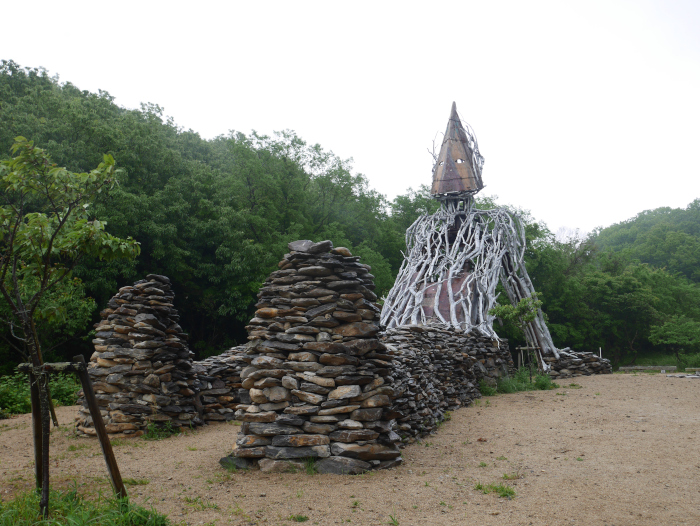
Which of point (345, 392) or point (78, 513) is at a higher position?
point (345, 392)

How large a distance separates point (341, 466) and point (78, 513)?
245 centimetres

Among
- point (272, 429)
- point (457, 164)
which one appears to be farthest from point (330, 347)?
point (457, 164)

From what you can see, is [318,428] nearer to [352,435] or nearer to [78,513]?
[352,435]

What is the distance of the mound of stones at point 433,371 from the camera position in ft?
21.8

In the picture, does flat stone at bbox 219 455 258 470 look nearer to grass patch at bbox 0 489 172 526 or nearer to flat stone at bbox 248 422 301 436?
flat stone at bbox 248 422 301 436

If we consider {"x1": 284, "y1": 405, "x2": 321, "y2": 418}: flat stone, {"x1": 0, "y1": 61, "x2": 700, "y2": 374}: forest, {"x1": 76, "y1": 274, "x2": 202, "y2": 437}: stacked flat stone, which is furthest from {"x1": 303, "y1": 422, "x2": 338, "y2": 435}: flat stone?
{"x1": 0, "y1": 61, "x2": 700, "y2": 374}: forest

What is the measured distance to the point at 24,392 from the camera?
10492mm

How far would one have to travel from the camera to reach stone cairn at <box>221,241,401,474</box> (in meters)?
5.16

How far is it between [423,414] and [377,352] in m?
2.04

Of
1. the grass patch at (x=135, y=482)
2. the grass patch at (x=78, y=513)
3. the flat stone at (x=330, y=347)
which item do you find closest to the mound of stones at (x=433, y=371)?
the flat stone at (x=330, y=347)

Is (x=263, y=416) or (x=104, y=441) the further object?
(x=263, y=416)

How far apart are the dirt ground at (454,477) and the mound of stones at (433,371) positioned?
0.36 metres

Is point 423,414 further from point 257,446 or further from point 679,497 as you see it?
point 679,497

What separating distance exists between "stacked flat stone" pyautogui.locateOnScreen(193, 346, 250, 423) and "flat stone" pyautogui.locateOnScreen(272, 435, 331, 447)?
9.78 ft
